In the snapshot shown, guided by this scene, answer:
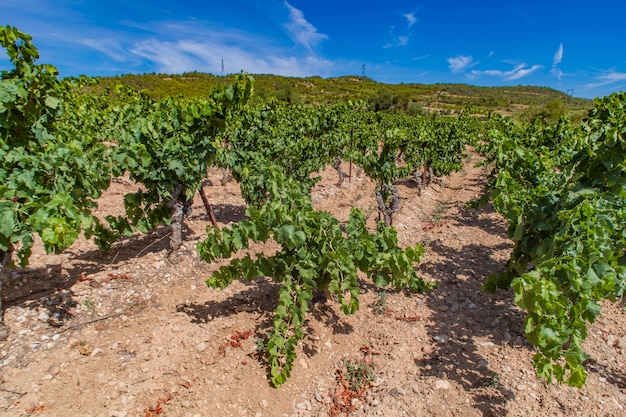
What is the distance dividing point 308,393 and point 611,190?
4.60m

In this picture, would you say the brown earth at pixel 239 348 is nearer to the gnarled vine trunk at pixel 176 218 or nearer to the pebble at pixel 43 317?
the pebble at pixel 43 317

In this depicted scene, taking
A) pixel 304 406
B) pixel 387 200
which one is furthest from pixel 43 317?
pixel 387 200

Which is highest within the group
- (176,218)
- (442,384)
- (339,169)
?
(339,169)

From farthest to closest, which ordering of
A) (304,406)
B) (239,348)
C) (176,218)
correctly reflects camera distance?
(176,218) < (239,348) < (304,406)

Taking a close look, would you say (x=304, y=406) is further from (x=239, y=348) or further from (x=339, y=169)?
(x=339, y=169)

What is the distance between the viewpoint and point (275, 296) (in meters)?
5.70

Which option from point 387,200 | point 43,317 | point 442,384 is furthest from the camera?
point 387,200

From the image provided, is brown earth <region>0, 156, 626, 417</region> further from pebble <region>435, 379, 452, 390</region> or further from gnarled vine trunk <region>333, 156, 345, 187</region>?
gnarled vine trunk <region>333, 156, 345, 187</region>

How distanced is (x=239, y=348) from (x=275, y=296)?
1.26 m

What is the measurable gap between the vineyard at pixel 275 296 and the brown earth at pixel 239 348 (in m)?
0.02

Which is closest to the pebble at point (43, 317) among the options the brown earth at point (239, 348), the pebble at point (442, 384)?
the brown earth at point (239, 348)

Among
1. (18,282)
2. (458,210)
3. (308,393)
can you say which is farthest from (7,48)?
(458,210)

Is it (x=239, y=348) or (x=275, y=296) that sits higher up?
(x=275, y=296)

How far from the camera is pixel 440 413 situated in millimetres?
3699
